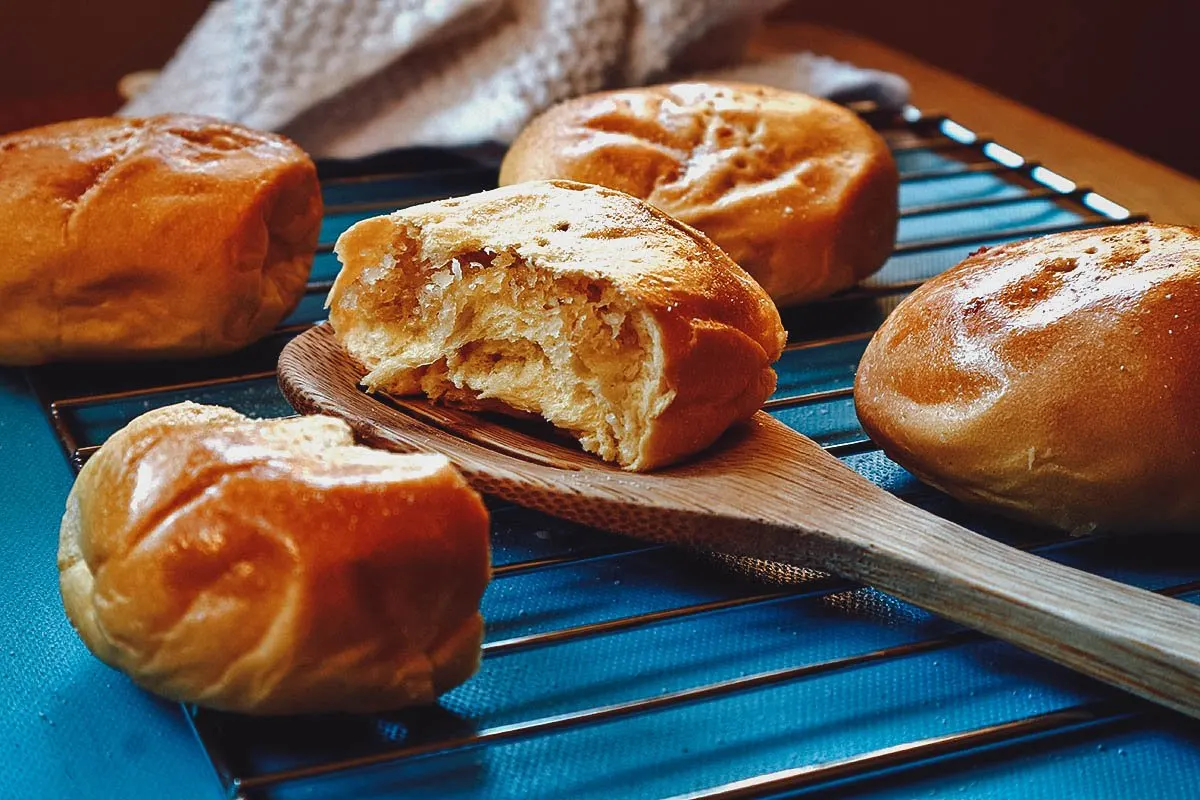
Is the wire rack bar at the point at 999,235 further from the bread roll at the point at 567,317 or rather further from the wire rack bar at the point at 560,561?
the wire rack bar at the point at 560,561

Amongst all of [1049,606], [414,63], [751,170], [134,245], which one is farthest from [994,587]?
[414,63]

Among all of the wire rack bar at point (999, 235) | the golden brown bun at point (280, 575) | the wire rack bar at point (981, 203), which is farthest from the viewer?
the wire rack bar at point (981, 203)

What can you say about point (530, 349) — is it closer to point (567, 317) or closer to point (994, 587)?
point (567, 317)

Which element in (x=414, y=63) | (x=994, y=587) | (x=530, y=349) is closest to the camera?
(x=994, y=587)

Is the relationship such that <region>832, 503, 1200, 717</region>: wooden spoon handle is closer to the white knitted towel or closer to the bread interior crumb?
the bread interior crumb

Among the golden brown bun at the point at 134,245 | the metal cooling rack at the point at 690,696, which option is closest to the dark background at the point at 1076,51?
the golden brown bun at the point at 134,245

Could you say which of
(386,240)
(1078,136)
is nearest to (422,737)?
(386,240)
